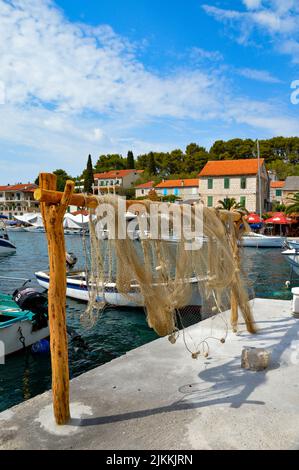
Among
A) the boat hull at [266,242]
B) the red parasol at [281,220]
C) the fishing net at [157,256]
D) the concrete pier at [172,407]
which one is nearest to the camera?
the concrete pier at [172,407]

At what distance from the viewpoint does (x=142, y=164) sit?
9038cm

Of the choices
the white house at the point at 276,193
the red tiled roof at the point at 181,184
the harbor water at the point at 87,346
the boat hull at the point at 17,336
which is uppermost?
the red tiled roof at the point at 181,184

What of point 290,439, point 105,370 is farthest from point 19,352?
point 290,439

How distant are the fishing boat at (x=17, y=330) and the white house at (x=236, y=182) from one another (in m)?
37.2

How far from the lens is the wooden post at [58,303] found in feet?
13.2

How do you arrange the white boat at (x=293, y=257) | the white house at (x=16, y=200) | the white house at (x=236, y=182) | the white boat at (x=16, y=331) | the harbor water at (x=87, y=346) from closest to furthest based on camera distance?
the harbor water at (x=87, y=346) < the white boat at (x=16, y=331) < the white boat at (x=293, y=257) < the white house at (x=236, y=182) < the white house at (x=16, y=200)

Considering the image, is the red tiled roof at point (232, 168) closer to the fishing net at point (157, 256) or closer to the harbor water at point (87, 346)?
the harbor water at point (87, 346)

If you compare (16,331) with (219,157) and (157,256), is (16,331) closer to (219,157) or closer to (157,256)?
(157,256)

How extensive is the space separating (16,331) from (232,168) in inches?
1617

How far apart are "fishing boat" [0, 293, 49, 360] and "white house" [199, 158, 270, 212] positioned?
37238mm

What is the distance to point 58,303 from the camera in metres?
4.06

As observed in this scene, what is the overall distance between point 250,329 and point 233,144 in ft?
237

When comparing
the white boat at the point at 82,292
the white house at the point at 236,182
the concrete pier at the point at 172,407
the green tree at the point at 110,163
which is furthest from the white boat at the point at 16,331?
the green tree at the point at 110,163

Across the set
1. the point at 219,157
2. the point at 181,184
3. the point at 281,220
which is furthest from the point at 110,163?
the point at 281,220
